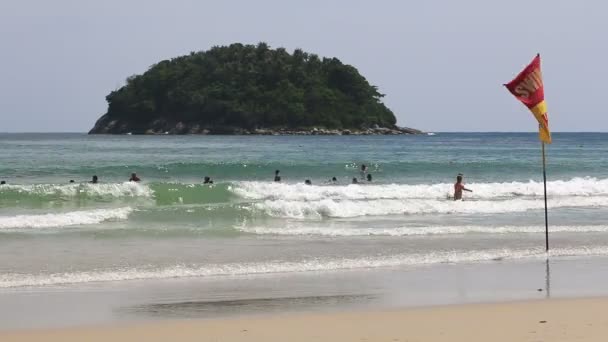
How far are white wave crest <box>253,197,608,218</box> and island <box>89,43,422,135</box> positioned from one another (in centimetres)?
9107

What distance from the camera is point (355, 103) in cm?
12406

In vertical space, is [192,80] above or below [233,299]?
above

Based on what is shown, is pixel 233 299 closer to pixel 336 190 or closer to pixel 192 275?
pixel 192 275

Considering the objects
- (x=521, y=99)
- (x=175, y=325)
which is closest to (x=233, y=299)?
(x=175, y=325)

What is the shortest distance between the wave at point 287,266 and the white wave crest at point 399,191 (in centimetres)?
1281

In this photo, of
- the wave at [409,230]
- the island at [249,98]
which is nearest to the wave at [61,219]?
the wave at [409,230]

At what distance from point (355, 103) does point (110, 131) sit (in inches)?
1484

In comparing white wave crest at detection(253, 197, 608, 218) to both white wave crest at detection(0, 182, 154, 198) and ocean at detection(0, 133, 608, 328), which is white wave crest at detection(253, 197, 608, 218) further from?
white wave crest at detection(0, 182, 154, 198)

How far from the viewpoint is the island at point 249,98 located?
118 metres

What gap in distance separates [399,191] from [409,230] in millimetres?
11846

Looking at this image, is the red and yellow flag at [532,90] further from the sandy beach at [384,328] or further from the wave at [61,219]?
the wave at [61,219]

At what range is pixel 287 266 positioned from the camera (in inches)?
496

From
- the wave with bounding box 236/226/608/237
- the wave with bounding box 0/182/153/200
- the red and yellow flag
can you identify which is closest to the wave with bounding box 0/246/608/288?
the red and yellow flag

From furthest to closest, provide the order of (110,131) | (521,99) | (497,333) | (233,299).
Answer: (110,131)
(521,99)
(233,299)
(497,333)
